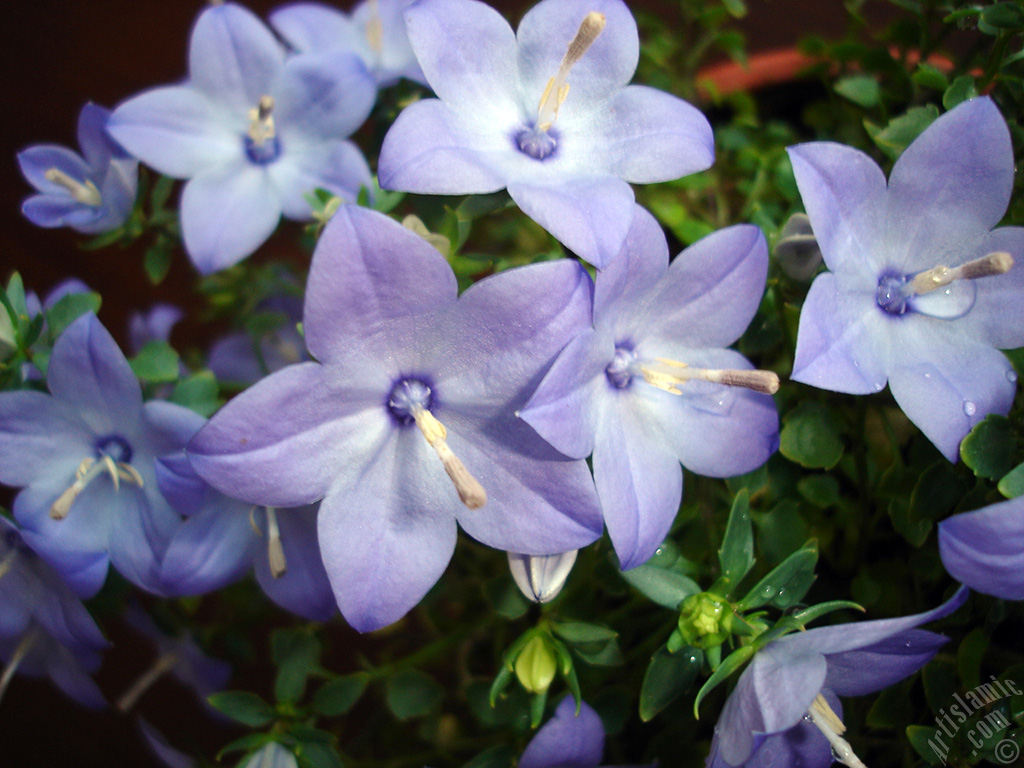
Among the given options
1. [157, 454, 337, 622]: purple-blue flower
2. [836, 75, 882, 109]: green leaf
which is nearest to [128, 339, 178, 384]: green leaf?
[157, 454, 337, 622]: purple-blue flower

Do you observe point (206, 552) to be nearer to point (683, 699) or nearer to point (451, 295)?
point (451, 295)

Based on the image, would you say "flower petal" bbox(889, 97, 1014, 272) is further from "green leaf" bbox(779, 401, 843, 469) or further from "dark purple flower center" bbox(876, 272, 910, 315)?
"green leaf" bbox(779, 401, 843, 469)

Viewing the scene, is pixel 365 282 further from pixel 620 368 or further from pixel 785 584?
pixel 785 584

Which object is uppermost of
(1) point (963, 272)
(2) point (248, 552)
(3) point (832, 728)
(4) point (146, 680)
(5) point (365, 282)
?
(5) point (365, 282)

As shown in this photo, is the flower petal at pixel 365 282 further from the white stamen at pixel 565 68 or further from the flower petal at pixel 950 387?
the flower petal at pixel 950 387

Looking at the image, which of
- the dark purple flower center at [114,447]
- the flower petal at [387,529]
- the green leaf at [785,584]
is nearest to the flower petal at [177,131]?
the dark purple flower center at [114,447]

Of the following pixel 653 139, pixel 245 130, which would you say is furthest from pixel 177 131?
pixel 653 139
